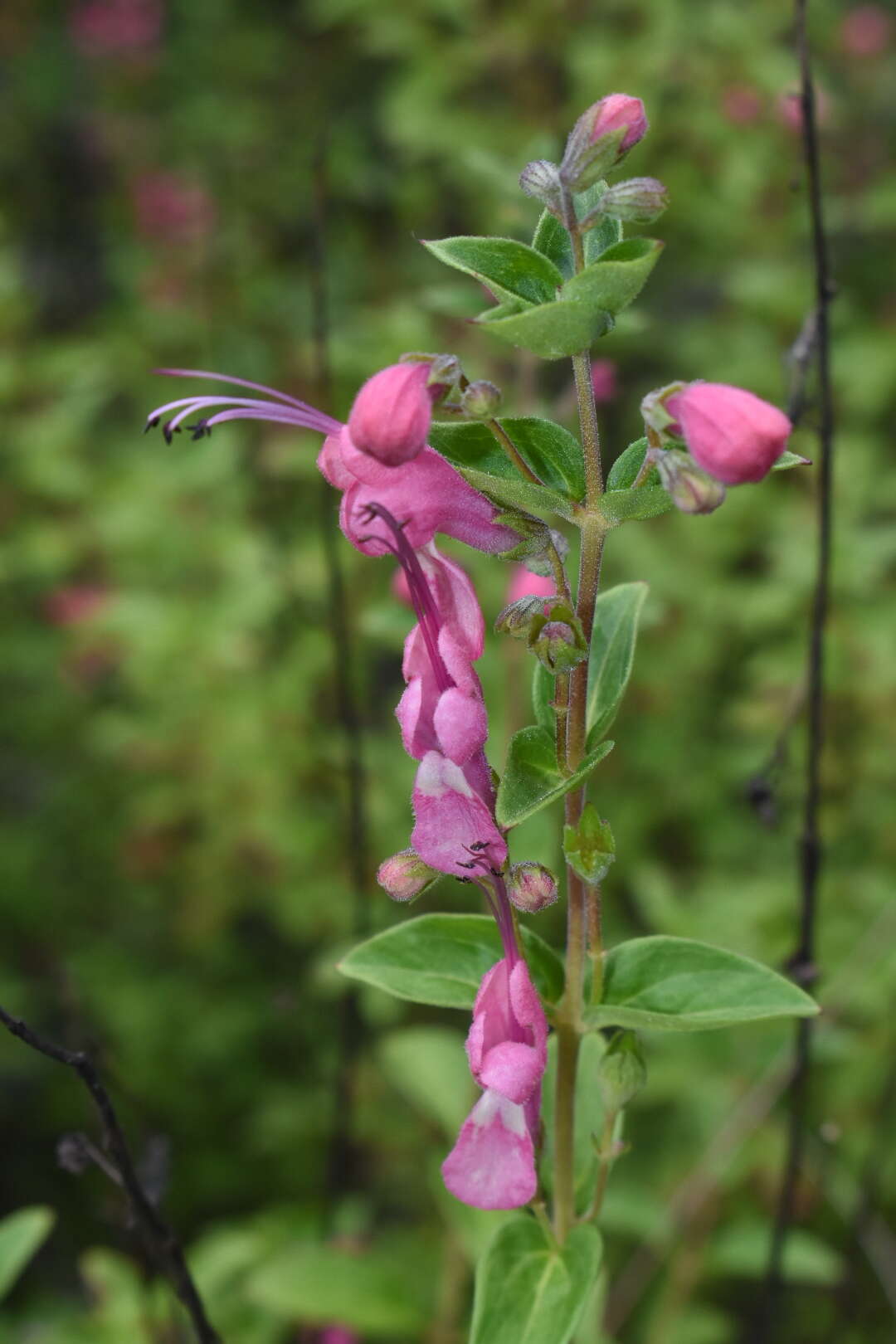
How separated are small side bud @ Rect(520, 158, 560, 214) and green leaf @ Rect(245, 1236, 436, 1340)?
124 centimetres

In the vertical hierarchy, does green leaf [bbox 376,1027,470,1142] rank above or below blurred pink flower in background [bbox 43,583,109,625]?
below

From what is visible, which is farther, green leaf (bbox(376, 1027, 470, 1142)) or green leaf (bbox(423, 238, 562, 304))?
green leaf (bbox(376, 1027, 470, 1142))

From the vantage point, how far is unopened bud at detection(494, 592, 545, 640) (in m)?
0.70

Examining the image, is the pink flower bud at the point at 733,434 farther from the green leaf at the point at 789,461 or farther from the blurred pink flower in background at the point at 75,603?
the blurred pink flower in background at the point at 75,603

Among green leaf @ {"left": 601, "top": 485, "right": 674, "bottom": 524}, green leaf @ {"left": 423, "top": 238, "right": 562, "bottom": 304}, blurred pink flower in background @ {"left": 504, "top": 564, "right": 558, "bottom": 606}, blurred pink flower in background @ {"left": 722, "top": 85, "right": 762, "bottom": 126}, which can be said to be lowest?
blurred pink flower in background @ {"left": 504, "top": 564, "right": 558, "bottom": 606}

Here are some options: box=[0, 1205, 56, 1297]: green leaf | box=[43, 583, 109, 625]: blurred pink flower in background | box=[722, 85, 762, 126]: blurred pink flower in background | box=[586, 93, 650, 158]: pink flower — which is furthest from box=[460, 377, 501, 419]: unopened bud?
box=[722, 85, 762, 126]: blurred pink flower in background

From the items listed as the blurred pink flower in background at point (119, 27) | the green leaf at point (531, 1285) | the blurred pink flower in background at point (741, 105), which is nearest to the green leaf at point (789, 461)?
the green leaf at point (531, 1285)

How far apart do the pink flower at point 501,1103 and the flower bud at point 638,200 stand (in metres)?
0.44

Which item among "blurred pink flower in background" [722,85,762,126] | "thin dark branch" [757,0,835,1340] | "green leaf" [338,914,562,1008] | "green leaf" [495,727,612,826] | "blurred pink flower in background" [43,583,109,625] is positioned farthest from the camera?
"blurred pink flower in background" [722,85,762,126]

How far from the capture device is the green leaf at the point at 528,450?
2.36ft

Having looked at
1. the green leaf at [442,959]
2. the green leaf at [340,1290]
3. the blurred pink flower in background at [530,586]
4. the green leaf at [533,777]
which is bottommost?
the green leaf at [340,1290]

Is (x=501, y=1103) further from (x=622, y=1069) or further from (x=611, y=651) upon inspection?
(x=611, y=651)

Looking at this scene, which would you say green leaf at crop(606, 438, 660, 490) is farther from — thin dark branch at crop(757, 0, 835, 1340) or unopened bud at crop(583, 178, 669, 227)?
thin dark branch at crop(757, 0, 835, 1340)

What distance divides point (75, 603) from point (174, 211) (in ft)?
5.71
